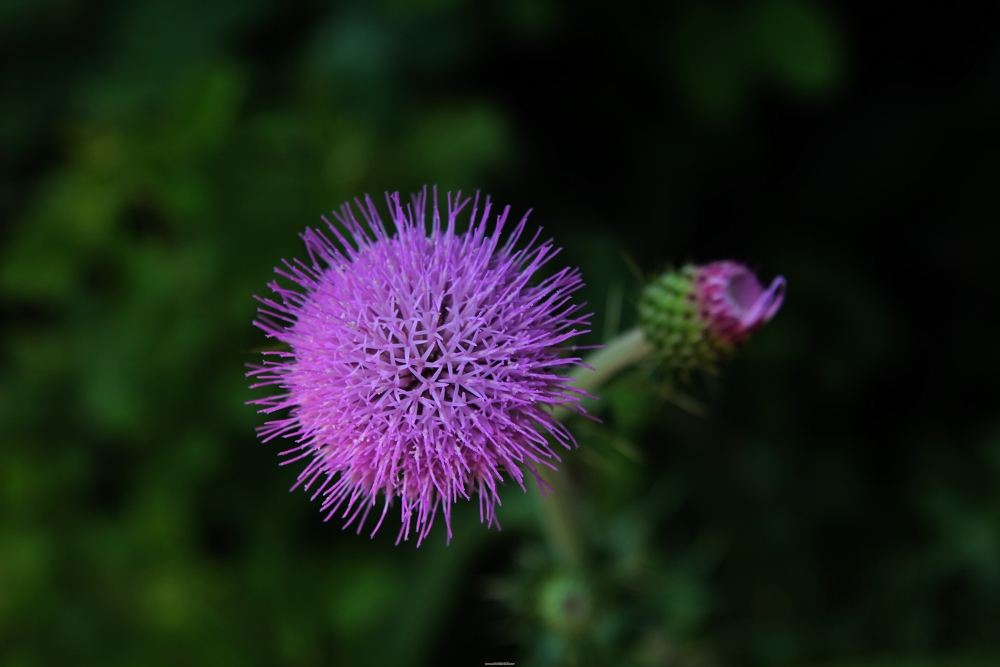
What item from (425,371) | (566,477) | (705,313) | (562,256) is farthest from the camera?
(562,256)

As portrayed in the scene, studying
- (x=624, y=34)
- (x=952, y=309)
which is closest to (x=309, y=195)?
(x=624, y=34)

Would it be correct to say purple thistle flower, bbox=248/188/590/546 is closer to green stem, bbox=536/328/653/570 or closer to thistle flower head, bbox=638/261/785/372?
green stem, bbox=536/328/653/570

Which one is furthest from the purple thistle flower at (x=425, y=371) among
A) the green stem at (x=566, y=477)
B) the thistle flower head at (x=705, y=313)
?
the thistle flower head at (x=705, y=313)

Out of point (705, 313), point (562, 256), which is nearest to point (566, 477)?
point (705, 313)

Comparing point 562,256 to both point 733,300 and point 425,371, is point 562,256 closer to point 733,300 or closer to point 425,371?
point 733,300

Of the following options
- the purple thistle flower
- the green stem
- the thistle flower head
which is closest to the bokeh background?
the green stem

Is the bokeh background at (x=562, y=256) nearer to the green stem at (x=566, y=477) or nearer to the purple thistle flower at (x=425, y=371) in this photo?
the green stem at (x=566, y=477)

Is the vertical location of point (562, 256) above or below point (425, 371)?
above
